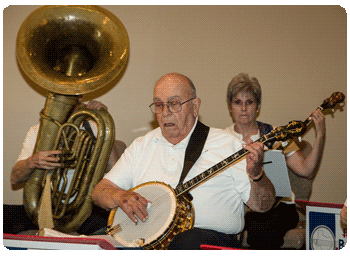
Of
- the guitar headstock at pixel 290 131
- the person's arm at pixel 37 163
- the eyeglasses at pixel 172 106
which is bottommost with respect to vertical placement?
the person's arm at pixel 37 163

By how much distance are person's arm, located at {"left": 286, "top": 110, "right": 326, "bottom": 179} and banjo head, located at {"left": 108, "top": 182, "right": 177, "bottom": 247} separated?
134 cm

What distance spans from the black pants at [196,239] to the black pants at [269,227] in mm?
583

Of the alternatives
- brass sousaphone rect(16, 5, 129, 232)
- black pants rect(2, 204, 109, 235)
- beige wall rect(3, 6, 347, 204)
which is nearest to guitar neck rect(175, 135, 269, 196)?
brass sousaphone rect(16, 5, 129, 232)

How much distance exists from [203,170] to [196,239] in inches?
19.8

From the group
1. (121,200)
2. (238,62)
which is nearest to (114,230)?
(121,200)

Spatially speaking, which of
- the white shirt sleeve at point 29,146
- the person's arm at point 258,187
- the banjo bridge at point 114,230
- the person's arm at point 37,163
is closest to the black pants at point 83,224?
the person's arm at point 37,163

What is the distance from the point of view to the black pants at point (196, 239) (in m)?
1.87

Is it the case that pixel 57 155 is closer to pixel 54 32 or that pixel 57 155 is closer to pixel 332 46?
pixel 54 32

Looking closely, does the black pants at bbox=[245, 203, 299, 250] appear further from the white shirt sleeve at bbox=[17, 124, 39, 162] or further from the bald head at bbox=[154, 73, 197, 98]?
the white shirt sleeve at bbox=[17, 124, 39, 162]

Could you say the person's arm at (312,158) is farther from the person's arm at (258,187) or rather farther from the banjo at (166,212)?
the banjo at (166,212)

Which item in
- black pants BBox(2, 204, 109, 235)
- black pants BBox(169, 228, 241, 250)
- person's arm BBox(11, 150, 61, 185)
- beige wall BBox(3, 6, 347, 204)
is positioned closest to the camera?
black pants BBox(169, 228, 241, 250)

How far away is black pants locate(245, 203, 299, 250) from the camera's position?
101 inches

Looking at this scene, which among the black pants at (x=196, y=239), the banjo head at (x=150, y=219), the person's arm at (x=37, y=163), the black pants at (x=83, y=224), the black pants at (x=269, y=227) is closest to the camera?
the black pants at (x=196, y=239)

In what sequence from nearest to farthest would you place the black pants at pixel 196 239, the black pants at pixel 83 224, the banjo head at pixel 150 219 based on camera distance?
1. the black pants at pixel 196 239
2. the banjo head at pixel 150 219
3. the black pants at pixel 83 224
